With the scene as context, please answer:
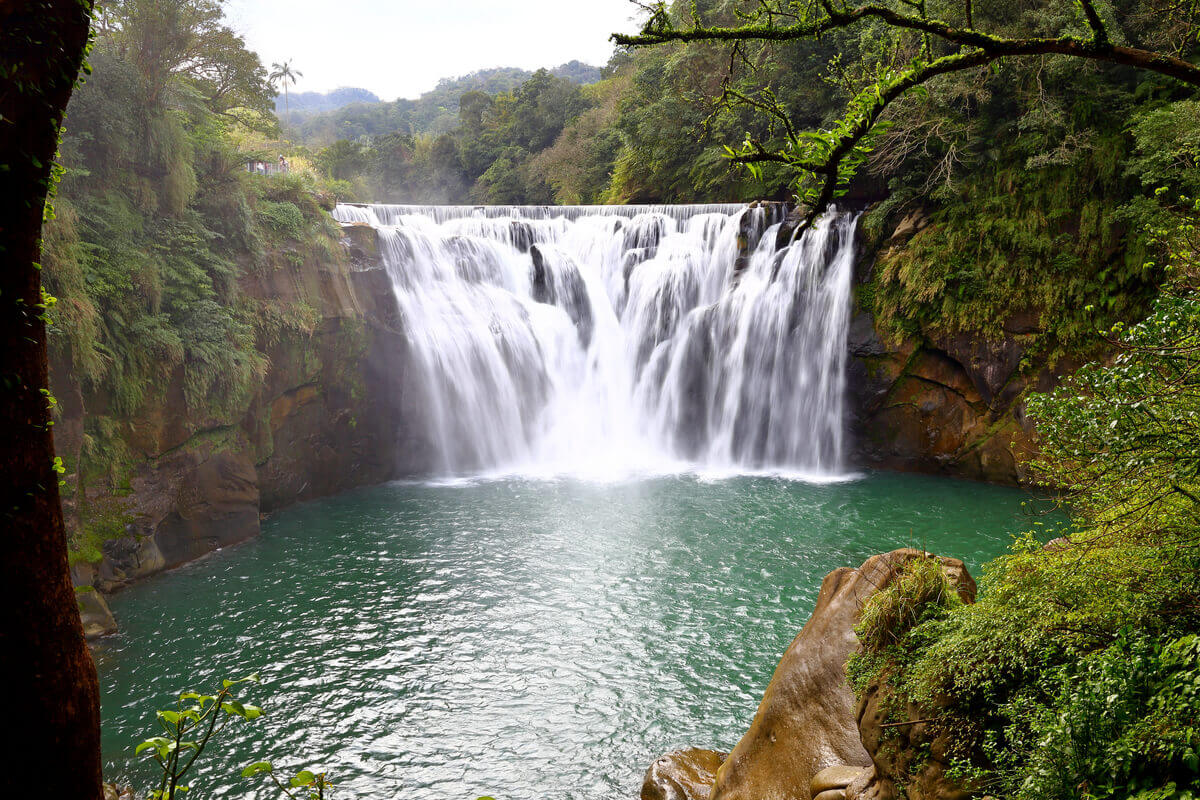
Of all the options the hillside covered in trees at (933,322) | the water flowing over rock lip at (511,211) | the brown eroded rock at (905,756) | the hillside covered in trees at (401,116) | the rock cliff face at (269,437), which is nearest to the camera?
the hillside covered in trees at (933,322)

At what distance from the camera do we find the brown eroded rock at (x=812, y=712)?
4633mm

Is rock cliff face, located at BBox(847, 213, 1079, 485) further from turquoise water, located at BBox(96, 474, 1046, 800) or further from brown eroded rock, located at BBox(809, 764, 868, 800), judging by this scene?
brown eroded rock, located at BBox(809, 764, 868, 800)

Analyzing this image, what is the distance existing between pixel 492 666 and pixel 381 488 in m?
8.96

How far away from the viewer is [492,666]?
25.6 ft

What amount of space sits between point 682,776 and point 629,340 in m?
14.6

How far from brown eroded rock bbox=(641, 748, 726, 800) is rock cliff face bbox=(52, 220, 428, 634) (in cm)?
780

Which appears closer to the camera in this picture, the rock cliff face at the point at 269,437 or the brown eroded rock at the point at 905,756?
the brown eroded rock at the point at 905,756

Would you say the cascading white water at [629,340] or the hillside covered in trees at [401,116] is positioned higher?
the hillside covered in trees at [401,116]

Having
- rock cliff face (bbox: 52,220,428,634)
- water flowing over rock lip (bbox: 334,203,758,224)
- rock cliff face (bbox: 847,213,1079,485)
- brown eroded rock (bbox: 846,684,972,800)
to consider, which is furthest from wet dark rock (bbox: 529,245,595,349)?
brown eroded rock (bbox: 846,684,972,800)

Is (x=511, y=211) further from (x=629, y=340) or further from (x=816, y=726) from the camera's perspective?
(x=816, y=726)

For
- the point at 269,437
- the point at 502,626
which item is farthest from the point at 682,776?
the point at 269,437

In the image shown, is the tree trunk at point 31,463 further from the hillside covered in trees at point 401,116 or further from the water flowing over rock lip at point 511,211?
the hillside covered in trees at point 401,116

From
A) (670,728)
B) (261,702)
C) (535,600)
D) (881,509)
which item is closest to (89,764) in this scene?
(670,728)

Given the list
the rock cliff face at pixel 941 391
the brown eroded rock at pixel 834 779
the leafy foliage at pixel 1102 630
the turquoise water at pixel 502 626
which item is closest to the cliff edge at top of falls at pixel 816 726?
the brown eroded rock at pixel 834 779
